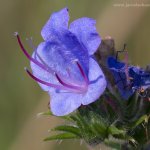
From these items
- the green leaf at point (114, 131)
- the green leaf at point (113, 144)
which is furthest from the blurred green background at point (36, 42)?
the green leaf at point (114, 131)

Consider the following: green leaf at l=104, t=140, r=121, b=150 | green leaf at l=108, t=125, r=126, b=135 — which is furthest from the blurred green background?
green leaf at l=108, t=125, r=126, b=135

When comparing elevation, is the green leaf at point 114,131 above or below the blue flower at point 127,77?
below

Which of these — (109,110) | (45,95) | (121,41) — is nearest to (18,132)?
(45,95)

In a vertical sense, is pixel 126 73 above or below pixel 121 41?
above

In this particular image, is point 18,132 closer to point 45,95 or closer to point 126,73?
point 45,95

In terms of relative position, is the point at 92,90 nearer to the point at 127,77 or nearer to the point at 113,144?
the point at 127,77

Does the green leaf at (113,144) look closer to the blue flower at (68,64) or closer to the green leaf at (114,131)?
the green leaf at (114,131)
